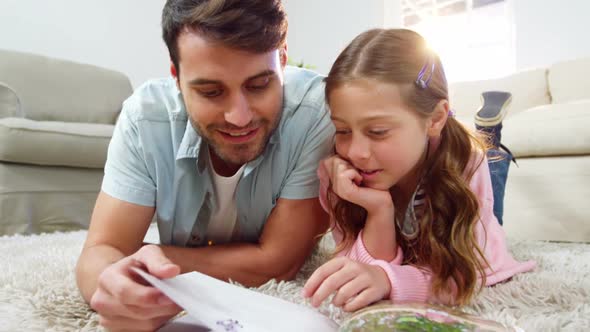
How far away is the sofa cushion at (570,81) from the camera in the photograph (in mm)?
2227

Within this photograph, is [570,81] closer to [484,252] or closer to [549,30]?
[549,30]

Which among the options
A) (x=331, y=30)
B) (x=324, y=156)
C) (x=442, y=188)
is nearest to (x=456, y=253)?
(x=442, y=188)

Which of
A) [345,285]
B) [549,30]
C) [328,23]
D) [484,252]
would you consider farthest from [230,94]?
[328,23]

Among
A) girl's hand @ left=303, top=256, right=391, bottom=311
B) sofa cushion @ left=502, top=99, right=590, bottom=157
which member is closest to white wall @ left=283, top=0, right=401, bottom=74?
sofa cushion @ left=502, top=99, right=590, bottom=157

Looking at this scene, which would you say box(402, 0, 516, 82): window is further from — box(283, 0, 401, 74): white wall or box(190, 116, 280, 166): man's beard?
box(190, 116, 280, 166): man's beard

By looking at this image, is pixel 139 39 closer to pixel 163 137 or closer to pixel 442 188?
pixel 163 137

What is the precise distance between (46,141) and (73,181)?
0.63 feet

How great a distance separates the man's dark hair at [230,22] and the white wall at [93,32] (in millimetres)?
2426

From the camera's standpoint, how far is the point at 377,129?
78 cm

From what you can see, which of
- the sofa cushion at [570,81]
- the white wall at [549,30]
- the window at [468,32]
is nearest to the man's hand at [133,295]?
the sofa cushion at [570,81]

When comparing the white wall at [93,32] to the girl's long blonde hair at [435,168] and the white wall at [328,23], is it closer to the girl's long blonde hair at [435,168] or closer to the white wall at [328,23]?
the white wall at [328,23]

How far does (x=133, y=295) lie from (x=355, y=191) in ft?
1.41

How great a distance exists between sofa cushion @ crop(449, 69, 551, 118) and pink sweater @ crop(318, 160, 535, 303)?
5.22ft

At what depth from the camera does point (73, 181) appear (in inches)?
71.5
